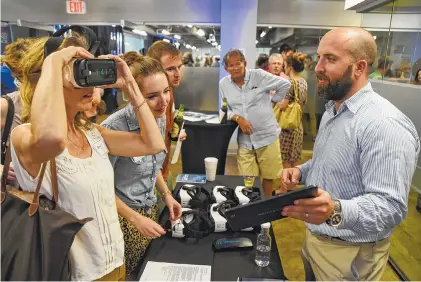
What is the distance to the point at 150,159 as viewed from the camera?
142 cm

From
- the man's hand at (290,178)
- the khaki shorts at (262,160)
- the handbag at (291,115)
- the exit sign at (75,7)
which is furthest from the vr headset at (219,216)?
the exit sign at (75,7)

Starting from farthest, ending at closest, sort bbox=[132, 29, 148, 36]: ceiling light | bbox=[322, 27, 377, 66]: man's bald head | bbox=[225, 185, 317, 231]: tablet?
bbox=[132, 29, 148, 36]: ceiling light
bbox=[322, 27, 377, 66]: man's bald head
bbox=[225, 185, 317, 231]: tablet

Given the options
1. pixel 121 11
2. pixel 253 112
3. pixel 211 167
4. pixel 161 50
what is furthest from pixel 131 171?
pixel 121 11

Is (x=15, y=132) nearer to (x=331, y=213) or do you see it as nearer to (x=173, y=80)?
(x=331, y=213)

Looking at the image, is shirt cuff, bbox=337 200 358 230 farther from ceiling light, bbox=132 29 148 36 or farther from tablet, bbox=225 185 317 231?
ceiling light, bbox=132 29 148 36

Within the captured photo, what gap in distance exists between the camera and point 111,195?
3.38 feet

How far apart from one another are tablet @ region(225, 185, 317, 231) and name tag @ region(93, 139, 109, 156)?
47 centimetres

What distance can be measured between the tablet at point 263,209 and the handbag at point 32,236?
0.46m

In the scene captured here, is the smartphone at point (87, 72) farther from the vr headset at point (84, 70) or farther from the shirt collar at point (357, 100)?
the shirt collar at point (357, 100)

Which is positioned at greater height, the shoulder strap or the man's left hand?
the shoulder strap

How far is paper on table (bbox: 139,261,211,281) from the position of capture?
113 centimetres

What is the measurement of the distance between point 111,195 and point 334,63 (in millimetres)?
1030

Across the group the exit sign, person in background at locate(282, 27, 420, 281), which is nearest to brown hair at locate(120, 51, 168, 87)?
person in background at locate(282, 27, 420, 281)

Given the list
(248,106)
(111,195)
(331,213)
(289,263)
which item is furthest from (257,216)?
(248,106)
